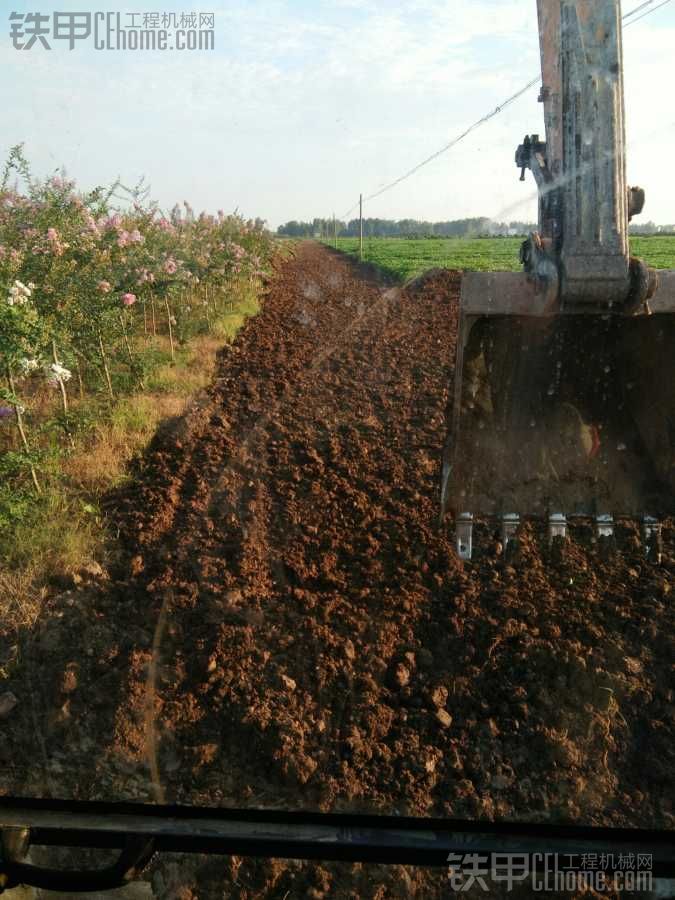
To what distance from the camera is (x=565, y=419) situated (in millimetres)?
3174

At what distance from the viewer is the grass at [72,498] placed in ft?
12.5

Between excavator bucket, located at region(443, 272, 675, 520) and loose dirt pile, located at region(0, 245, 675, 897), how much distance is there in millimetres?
786

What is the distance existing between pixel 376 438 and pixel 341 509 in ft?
4.55

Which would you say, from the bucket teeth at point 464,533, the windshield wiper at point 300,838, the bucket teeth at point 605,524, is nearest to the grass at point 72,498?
the bucket teeth at point 464,533

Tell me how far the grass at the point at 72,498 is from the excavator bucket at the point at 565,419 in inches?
84.7

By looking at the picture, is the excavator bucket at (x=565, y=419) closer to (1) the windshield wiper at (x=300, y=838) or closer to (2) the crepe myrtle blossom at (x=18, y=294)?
(1) the windshield wiper at (x=300, y=838)

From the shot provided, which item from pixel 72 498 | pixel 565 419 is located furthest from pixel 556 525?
pixel 72 498

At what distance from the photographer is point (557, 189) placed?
271cm

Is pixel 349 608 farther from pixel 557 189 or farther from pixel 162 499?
pixel 557 189

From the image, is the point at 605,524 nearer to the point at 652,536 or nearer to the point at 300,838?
the point at 652,536

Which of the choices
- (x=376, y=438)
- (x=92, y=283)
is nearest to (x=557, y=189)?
(x=376, y=438)

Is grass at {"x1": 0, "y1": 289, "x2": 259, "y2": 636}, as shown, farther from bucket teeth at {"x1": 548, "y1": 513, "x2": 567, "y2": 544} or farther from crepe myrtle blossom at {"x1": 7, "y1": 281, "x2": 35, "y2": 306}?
bucket teeth at {"x1": 548, "y1": 513, "x2": 567, "y2": 544}

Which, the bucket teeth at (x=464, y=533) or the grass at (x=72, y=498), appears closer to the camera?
the bucket teeth at (x=464, y=533)

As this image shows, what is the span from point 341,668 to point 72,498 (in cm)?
230
